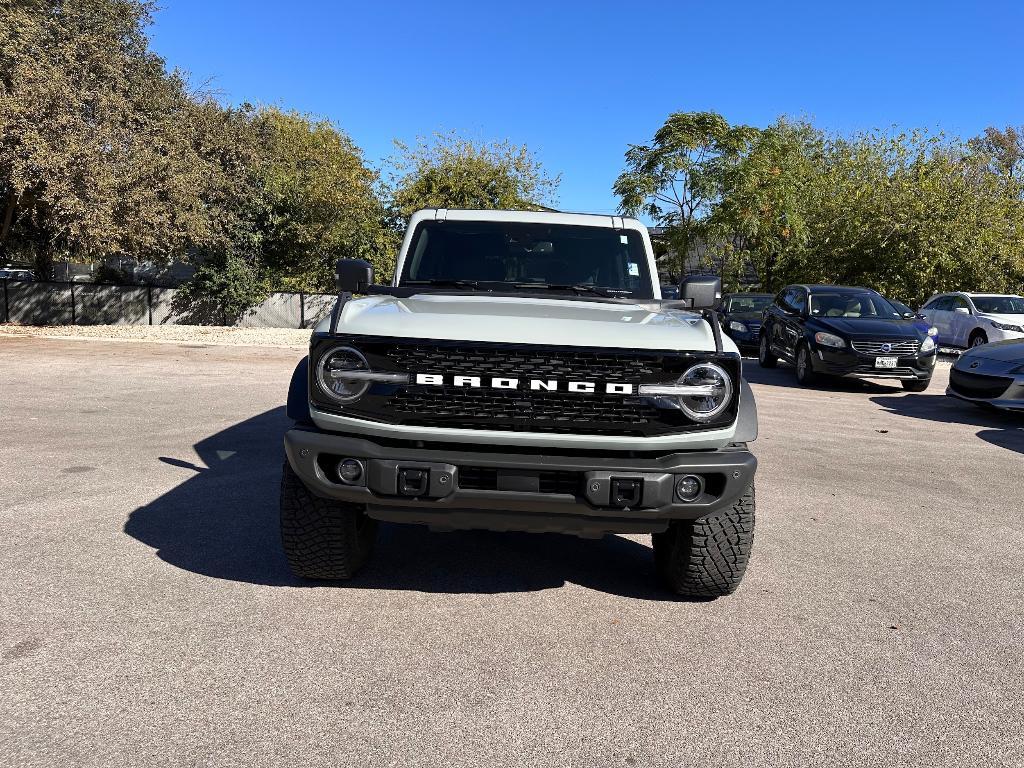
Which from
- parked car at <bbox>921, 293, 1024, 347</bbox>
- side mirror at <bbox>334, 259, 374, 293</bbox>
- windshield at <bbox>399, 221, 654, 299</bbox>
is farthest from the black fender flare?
parked car at <bbox>921, 293, 1024, 347</bbox>

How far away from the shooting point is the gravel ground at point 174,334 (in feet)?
61.7

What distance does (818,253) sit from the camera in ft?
87.5

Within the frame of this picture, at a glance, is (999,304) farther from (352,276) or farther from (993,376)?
(352,276)

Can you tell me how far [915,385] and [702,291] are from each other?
33.6ft

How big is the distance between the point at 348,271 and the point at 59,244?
62.6 ft

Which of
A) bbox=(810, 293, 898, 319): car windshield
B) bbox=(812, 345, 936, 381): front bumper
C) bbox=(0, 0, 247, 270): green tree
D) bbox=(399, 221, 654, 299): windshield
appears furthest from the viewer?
bbox=(0, 0, 247, 270): green tree

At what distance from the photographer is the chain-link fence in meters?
21.8

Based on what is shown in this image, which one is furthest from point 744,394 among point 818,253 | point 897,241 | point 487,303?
→ point 818,253

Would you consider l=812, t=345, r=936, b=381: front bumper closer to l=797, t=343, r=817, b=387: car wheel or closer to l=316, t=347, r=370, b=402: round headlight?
l=797, t=343, r=817, b=387: car wheel

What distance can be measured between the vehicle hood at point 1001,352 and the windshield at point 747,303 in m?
9.93

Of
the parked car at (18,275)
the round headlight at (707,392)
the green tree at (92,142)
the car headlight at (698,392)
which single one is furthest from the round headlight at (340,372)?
the parked car at (18,275)

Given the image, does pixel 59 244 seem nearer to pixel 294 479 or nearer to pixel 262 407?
pixel 262 407

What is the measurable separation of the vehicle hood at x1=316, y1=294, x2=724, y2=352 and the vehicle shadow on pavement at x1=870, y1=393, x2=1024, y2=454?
6340mm

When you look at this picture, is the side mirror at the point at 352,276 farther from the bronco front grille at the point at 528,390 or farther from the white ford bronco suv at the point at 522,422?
the bronco front grille at the point at 528,390
